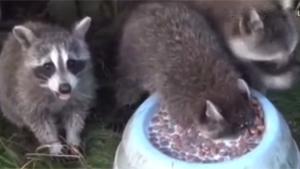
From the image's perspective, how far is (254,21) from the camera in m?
3.26

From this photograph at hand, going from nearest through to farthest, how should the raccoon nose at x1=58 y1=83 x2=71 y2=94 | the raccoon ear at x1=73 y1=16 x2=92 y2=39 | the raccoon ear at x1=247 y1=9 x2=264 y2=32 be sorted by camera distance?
1. the raccoon nose at x1=58 y1=83 x2=71 y2=94
2. the raccoon ear at x1=247 y1=9 x2=264 y2=32
3. the raccoon ear at x1=73 y1=16 x2=92 y2=39

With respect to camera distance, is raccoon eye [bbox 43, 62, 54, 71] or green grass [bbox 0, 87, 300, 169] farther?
green grass [bbox 0, 87, 300, 169]

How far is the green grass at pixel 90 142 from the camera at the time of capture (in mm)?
3482

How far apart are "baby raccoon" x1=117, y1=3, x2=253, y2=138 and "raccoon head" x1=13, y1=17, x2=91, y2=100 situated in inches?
8.7

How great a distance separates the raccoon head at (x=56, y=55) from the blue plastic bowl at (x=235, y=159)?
29 cm

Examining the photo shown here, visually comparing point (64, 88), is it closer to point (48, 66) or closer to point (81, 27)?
point (48, 66)

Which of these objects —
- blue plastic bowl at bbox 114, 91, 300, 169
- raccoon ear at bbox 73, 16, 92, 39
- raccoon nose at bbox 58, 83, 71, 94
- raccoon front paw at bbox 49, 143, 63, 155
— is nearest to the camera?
blue plastic bowl at bbox 114, 91, 300, 169

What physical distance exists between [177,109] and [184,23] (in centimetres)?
40

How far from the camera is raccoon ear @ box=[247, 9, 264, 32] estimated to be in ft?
10.6

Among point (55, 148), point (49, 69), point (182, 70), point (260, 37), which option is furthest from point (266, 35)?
point (55, 148)

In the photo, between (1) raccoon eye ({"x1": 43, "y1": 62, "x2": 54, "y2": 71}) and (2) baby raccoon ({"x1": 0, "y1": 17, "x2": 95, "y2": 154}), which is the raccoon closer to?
(2) baby raccoon ({"x1": 0, "y1": 17, "x2": 95, "y2": 154})

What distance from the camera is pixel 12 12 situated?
163 inches

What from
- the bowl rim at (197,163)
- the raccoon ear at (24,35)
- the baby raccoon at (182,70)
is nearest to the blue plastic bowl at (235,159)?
the bowl rim at (197,163)

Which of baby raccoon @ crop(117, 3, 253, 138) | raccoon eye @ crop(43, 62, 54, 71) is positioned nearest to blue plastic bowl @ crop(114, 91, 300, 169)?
baby raccoon @ crop(117, 3, 253, 138)
